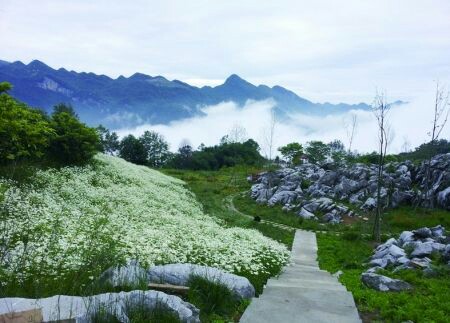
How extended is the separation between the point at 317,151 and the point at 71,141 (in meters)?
87.1

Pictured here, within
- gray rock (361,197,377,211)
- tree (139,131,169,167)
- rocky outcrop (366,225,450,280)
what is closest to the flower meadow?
rocky outcrop (366,225,450,280)

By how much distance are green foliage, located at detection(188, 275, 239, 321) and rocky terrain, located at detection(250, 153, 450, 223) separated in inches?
1200

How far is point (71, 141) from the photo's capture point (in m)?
34.0

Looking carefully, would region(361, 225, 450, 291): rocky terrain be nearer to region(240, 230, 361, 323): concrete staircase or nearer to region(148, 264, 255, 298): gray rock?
region(240, 230, 361, 323): concrete staircase

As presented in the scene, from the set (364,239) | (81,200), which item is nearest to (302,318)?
(81,200)

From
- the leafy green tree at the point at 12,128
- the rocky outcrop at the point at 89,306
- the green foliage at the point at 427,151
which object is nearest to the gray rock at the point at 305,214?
the green foliage at the point at 427,151

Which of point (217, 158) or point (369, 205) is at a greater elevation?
point (369, 205)

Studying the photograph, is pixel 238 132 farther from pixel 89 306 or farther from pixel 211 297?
pixel 89 306

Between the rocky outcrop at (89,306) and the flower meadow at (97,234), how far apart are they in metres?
0.60

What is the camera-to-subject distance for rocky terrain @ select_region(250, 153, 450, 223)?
42.9 m

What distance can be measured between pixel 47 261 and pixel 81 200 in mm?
13198

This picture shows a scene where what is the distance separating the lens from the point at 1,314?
5922mm

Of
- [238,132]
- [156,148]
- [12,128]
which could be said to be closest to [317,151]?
[238,132]

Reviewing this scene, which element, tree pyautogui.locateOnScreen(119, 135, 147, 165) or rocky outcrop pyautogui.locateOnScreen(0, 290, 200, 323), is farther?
tree pyautogui.locateOnScreen(119, 135, 147, 165)
